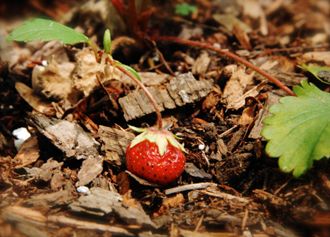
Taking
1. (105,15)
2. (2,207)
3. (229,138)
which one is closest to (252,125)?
(229,138)

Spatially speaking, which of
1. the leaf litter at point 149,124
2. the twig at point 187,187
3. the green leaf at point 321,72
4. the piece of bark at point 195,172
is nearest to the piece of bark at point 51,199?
the leaf litter at point 149,124

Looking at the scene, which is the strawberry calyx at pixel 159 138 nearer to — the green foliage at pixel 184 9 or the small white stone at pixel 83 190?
the small white stone at pixel 83 190

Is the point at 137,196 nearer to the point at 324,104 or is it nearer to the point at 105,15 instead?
the point at 324,104

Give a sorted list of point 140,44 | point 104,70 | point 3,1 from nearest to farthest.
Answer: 1. point 104,70
2. point 140,44
3. point 3,1

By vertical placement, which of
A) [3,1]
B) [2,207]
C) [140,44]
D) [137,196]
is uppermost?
[3,1]

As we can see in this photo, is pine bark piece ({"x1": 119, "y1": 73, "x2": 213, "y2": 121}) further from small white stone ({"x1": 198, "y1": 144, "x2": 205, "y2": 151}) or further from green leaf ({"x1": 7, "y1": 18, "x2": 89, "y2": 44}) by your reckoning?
green leaf ({"x1": 7, "y1": 18, "x2": 89, "y2": 44})

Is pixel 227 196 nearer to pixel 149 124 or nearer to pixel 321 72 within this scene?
pixel 149 124
